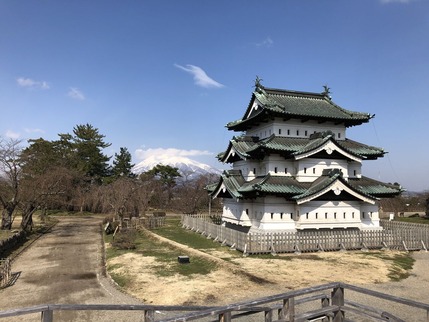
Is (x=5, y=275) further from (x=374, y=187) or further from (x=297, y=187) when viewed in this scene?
(x=374, y=187)

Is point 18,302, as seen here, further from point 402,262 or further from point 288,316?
point 402,262

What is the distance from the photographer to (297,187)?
25.2 m

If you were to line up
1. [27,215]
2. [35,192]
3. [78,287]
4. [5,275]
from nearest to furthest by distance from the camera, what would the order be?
[78,287] < [5,275] < [27,215] < [35,192]

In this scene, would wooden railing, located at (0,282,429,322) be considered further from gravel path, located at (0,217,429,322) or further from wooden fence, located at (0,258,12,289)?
wooden fence, located at (0,258,12,289)

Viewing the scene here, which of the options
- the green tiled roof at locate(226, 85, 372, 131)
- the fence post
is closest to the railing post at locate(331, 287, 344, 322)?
the fence post

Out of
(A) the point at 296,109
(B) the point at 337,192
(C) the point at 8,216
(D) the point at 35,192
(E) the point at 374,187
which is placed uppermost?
(A) the point at 296,109

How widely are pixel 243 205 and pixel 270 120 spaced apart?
7.67m

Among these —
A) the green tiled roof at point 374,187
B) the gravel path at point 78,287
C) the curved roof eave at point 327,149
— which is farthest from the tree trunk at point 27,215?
the green tiled roof at point 374,187

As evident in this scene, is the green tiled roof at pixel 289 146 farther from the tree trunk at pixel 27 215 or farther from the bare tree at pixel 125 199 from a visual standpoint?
the tree trunk at pixel 27 215

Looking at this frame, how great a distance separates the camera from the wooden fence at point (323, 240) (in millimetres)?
21266

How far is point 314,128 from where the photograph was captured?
28.6 meters

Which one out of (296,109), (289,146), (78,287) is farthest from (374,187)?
(78,287)

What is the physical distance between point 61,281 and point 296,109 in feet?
70.9

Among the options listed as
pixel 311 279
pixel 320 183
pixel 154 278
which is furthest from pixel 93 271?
pixel 320 183
